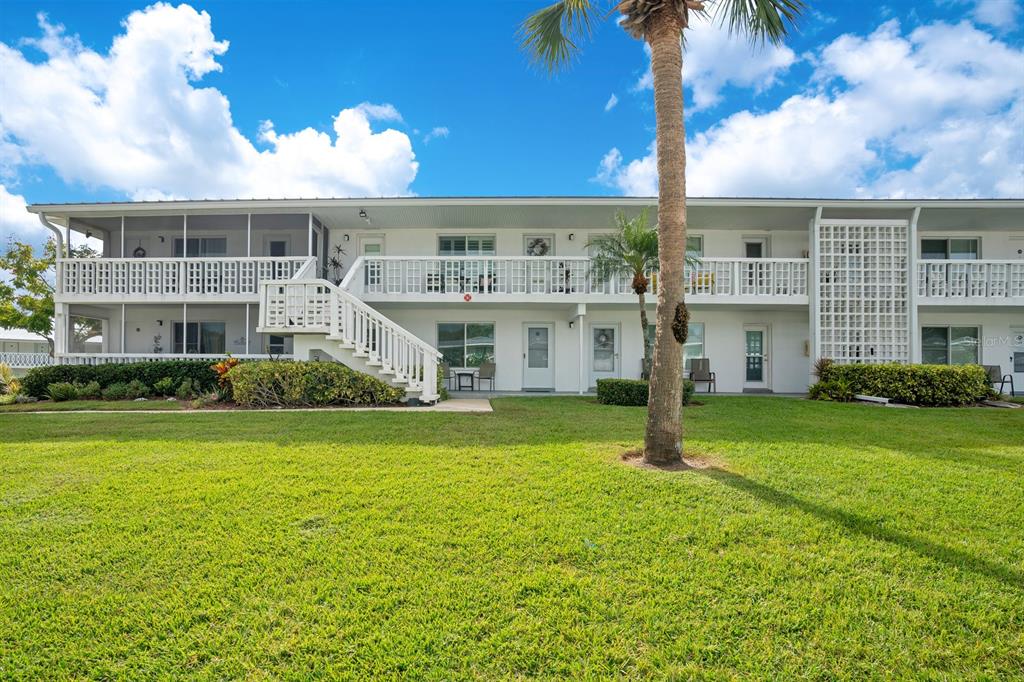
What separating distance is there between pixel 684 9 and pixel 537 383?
34.5ft

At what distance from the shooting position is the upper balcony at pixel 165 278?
13.1 m

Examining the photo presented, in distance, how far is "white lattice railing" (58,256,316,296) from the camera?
1316 centimetres

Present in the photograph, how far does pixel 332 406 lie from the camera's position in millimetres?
9797

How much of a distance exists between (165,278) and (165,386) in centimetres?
379

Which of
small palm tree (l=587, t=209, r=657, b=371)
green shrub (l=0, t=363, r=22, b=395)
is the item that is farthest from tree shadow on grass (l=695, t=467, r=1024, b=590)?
green shrub (l=0, t=363, r=22, b=395)

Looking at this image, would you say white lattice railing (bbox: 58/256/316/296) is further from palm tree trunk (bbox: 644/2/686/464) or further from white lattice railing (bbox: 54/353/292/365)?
palm tree trunk (bbox: 644/2/686/464)

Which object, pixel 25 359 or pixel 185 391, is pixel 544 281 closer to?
pixel 185 391

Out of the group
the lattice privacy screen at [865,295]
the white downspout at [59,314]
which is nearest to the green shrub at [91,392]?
the white downspout at [59,314]

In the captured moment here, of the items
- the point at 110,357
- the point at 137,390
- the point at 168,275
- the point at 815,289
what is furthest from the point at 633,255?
the point at 110,357

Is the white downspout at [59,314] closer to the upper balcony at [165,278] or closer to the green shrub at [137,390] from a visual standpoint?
the upper balcony at [165,278]

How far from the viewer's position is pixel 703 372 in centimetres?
1406

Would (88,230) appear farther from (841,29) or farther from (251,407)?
(841,29)

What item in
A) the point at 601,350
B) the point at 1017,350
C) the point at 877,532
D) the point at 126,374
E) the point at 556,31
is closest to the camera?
the point at 877,532

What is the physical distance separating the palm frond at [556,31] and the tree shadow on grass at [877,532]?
272 inches
